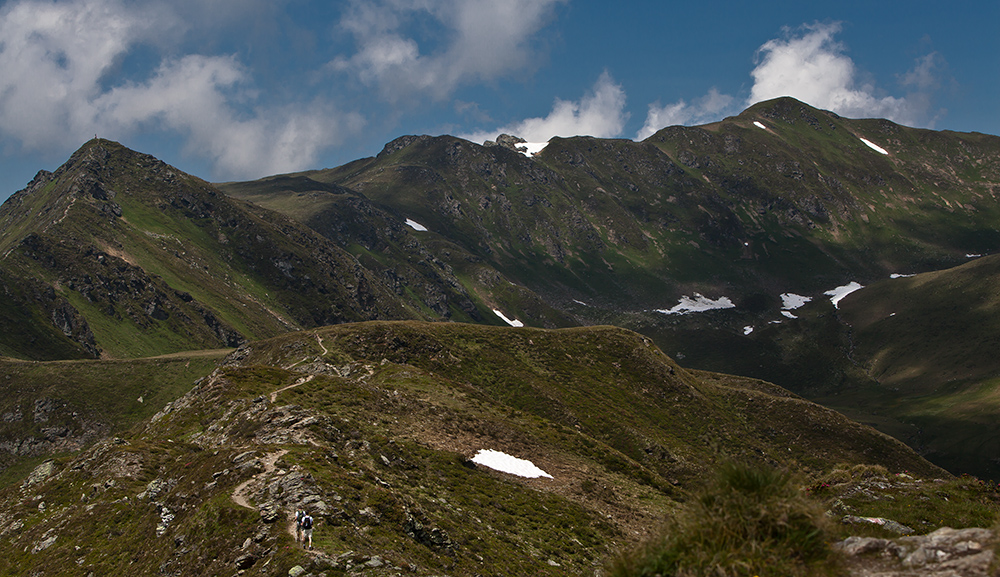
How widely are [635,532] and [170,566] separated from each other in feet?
109

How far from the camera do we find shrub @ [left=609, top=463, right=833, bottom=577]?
1082cm

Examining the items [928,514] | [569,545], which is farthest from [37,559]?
[928,514]

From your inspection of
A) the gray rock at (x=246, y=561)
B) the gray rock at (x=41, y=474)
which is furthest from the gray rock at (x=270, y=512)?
the gray rock at (x=41, y=474)

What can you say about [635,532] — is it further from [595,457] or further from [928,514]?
[928,514]

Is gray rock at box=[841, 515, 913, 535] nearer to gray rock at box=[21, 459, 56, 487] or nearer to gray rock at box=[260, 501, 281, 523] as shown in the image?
gray rock at box=[260, 501, 281, 523]

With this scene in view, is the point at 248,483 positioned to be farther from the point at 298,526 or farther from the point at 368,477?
the point at 368,477

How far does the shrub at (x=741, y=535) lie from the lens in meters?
10.8

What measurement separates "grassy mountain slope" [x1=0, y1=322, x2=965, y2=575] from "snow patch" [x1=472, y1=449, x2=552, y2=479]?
1.03m

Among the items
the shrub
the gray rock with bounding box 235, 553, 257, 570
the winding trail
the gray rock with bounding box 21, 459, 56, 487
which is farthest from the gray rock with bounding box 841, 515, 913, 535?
the gray rock with bounding box 21, 459, 56, 487

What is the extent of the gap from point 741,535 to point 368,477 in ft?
94.5

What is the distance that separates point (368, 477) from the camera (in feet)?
117

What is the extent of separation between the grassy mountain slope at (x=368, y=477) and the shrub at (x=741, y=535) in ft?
3.05

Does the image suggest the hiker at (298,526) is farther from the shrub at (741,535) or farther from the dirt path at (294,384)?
Answer: the dirt path at (294,384)

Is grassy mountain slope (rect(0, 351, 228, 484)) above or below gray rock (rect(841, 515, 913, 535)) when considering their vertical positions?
below
